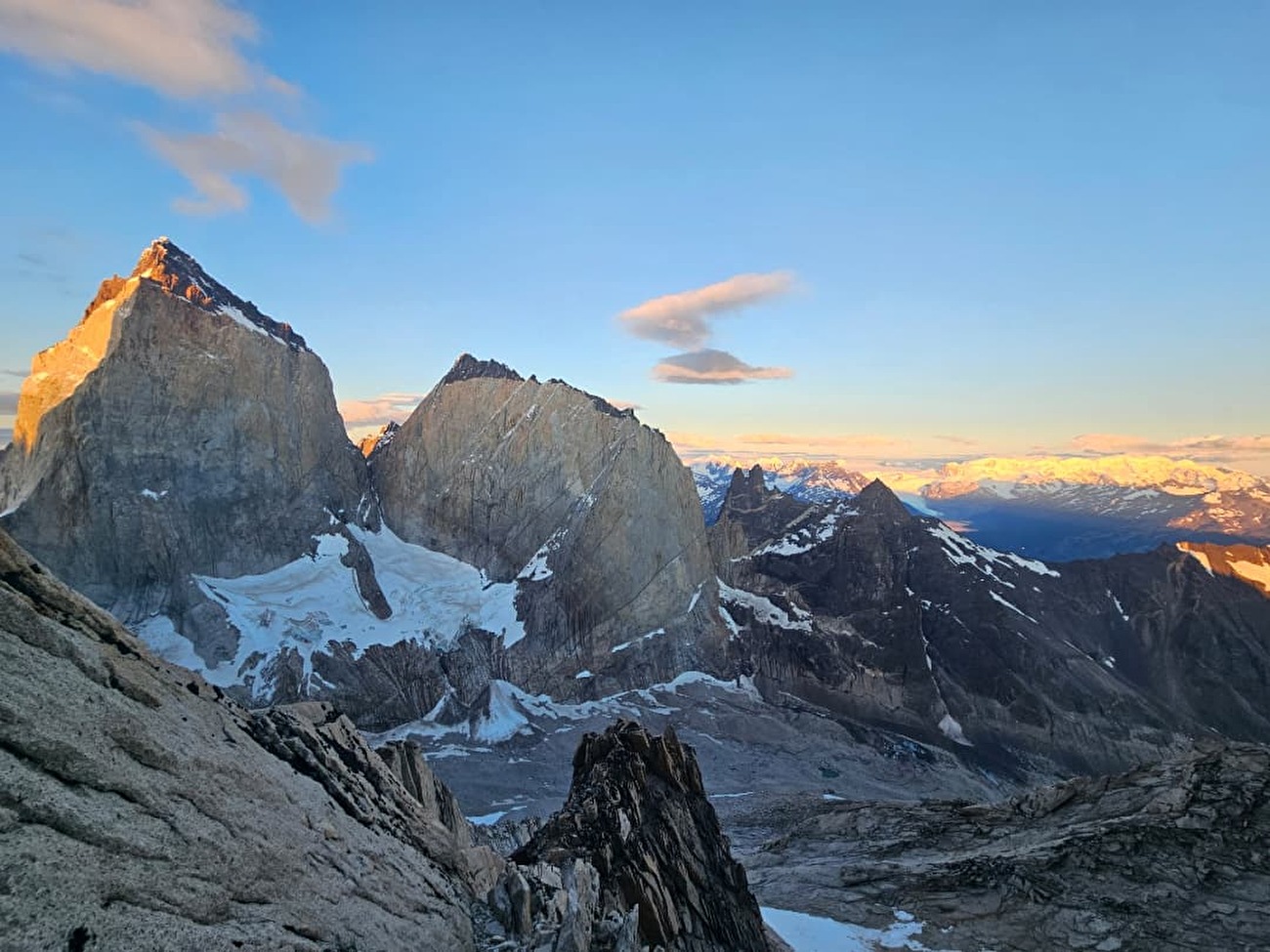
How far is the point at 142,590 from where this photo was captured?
116 m

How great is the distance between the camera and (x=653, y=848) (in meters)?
27.0

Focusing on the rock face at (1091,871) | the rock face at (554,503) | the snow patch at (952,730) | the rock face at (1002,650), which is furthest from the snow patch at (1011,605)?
the rock face at (1091,871)

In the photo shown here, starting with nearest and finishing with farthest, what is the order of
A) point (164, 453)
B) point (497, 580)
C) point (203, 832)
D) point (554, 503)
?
point (203, 832) → point (164, 453) → point (497, 580) → point (554, 503)

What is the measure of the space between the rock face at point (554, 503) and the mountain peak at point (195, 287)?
113ft

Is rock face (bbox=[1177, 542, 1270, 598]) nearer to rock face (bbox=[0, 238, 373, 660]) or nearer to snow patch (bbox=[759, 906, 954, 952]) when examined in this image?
snow patch (bbox=[759, 906, 954, 952])

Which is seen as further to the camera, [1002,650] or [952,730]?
[1002,650]

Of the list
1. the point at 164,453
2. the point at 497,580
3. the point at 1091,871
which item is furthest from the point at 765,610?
the point at 1091,871

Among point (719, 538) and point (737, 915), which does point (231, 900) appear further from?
point (719, 538)

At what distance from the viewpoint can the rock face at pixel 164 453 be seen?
113 m

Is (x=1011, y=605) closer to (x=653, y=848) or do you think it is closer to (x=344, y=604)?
(x=344, y=604)

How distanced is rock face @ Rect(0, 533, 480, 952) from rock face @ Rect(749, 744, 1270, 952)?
3056 cm

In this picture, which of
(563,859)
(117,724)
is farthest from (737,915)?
(117,724)

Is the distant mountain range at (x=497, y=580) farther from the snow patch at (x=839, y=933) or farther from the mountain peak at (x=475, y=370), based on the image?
the snow patch at (x=839, y=933)

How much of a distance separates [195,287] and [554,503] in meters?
79.1
